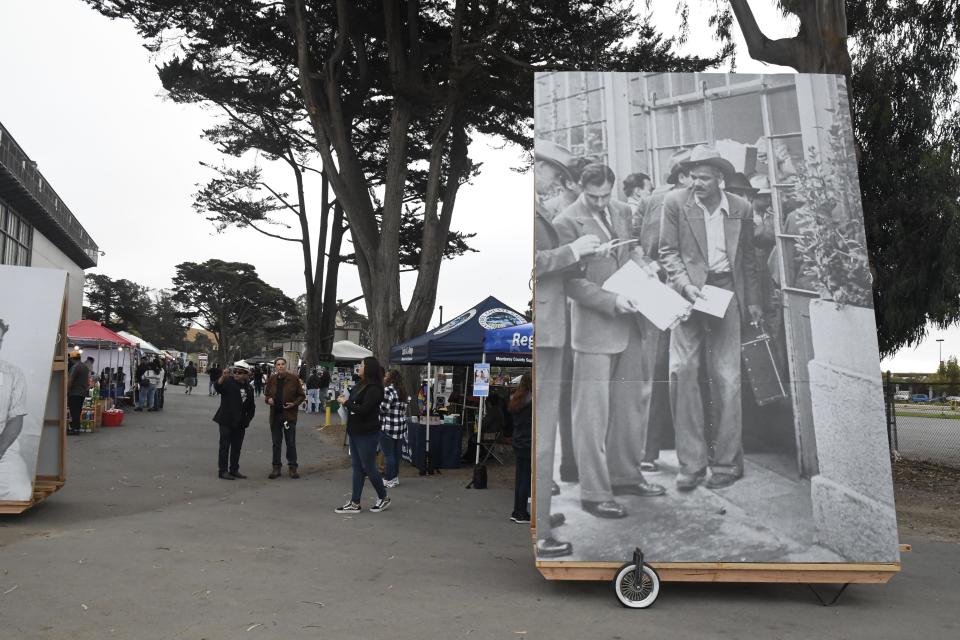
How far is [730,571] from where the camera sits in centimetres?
543

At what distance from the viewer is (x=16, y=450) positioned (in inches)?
315

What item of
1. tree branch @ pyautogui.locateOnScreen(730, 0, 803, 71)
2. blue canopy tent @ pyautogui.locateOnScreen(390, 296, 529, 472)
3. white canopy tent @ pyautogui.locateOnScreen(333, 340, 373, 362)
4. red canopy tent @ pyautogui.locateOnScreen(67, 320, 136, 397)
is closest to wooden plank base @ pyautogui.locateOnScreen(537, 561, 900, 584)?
blue canopy tent @ pyautogui.locateOnScreen(390, 296, 529, 472)

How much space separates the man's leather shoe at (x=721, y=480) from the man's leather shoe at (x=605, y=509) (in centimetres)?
62

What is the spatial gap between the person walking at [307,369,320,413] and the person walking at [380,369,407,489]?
19.6 m

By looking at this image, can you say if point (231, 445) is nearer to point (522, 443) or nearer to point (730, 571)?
point (522, 443)

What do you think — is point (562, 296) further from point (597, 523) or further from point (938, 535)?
point (938, 535)

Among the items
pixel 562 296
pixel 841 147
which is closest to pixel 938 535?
pixel 841 147

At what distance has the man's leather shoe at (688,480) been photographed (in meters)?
5.52

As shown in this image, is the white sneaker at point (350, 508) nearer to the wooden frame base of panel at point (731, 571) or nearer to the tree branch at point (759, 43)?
the wooden frame base of panel at point (731, 571)

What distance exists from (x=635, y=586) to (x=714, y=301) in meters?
2.03

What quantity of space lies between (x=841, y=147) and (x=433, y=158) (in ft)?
36.8

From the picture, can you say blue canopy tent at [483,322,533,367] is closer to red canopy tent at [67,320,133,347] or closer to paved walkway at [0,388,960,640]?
paved walkway at [0,388,960,640]

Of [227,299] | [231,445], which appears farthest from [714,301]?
[227,299]

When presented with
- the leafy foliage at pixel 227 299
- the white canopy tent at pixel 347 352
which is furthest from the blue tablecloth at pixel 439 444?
the leafy foliage at pixel 227 299
